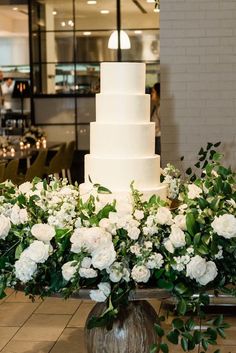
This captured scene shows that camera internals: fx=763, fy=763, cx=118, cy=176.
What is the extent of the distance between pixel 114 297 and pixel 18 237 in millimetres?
454

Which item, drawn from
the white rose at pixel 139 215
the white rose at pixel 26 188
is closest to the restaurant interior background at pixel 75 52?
the white rose at pixel 26 188

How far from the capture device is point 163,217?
9.37ft

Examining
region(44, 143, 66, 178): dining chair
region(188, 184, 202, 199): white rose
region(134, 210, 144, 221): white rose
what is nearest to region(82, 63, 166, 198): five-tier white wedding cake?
region(188, 184, 202, 199): white rose

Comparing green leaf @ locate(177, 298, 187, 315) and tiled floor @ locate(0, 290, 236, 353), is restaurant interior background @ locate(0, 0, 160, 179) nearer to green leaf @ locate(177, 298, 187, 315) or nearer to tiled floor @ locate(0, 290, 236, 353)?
tiled floor @ locate(0, 290, 236, 353)

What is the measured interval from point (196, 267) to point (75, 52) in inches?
377

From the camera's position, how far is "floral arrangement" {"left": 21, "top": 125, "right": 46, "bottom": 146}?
10781 millimetres

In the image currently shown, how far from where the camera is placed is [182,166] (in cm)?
593

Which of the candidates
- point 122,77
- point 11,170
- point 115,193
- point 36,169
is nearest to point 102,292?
point 115,193

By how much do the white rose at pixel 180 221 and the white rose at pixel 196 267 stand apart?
0.53ft

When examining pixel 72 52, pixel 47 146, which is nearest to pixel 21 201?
pixel 47 146

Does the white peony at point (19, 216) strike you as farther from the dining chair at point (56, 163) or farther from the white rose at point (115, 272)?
the dining chair at point (56, 163)

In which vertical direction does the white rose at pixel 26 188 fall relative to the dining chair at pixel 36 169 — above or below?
above

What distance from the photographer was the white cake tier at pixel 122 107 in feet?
10.6

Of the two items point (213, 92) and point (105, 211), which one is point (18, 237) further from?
point (213, 92)
